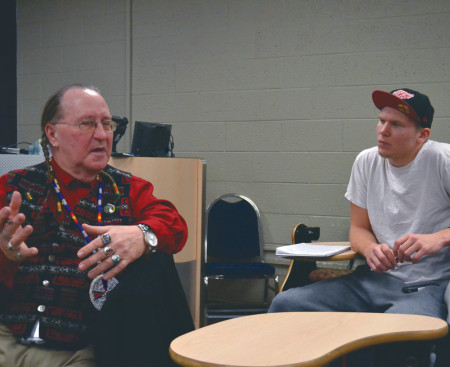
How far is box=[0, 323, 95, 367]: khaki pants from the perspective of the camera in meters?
1.21

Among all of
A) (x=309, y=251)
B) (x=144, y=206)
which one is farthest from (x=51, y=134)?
(x=309, y=251)

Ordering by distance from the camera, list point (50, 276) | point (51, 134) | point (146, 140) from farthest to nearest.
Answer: point (146, 140) < point (51, 134) < point (50, 276)

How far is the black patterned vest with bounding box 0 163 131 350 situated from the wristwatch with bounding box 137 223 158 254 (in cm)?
→ 12

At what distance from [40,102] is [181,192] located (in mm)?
1860

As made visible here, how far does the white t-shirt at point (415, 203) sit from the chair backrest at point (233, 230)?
4.20ft

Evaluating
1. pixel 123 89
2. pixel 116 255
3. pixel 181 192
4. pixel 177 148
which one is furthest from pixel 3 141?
pixel 116 255

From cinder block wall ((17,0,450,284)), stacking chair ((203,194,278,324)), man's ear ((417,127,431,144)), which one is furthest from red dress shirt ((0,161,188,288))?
cinder block wall ((17,0,450,284))

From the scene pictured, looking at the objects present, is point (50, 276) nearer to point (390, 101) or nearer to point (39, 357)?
point (39, 357)

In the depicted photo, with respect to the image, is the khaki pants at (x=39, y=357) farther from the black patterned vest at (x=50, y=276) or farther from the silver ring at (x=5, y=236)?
the silver ring at (x=5, y=236)

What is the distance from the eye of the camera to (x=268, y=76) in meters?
3.36

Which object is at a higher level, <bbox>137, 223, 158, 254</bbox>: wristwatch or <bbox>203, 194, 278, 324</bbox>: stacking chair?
<bbox>137, 223, 158, 254</bbox>: wristwatch

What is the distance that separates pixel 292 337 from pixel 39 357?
0.63 m

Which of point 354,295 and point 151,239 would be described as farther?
point 354,295

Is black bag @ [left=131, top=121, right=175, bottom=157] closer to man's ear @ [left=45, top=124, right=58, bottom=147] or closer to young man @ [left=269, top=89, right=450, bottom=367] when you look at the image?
young man @ [left=269, top=89, right=450, bottom=367]
